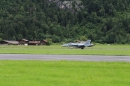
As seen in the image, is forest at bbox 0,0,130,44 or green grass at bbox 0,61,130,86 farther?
forest at bbox 0,0,130,44

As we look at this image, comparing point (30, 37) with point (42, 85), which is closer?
point (42, 85)

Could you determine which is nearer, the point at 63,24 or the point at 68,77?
the point at 68,77

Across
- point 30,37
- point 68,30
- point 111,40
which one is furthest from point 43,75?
point 68,30

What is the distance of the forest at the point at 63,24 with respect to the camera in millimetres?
151000

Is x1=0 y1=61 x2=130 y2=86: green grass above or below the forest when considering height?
above

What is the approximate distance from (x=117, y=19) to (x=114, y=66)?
513 feet

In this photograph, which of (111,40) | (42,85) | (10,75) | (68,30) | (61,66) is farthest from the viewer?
(68,30)

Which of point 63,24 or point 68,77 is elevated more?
point 68,77

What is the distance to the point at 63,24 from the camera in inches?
7347

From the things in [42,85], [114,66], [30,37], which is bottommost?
[30,37]

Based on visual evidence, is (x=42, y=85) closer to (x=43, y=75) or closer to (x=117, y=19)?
(x=43, y=75)

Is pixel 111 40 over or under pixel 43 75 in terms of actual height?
under

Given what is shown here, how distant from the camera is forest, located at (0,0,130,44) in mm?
151000

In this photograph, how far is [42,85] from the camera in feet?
48.3
